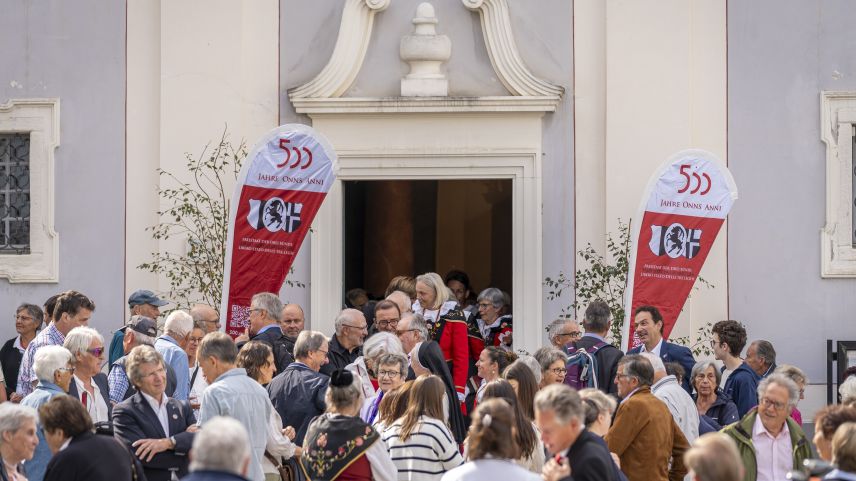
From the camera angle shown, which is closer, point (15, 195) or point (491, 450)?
point (491, 450)

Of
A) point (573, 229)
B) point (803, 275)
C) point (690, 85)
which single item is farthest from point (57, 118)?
point (803, 275)

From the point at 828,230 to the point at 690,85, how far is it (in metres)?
1.94

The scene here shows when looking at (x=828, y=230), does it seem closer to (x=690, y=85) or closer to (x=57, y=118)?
(x=690, y=85)

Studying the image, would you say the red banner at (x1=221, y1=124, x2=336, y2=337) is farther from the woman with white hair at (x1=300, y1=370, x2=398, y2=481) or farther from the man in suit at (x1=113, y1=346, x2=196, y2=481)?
the woman with white hair at (x1=300, y1=370, x2=398, y2=481)

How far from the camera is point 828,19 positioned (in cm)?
1512

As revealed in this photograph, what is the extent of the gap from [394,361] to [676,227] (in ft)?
13.9

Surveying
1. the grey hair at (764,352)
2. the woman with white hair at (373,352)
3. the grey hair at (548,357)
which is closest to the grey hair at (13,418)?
the woman with white hair at (373,352)

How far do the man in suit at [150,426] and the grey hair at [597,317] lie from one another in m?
3.76

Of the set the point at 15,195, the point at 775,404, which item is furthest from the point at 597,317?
the point at 15,195

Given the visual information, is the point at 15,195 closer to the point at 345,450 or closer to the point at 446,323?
the point at 446,323

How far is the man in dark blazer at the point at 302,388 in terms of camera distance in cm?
1023

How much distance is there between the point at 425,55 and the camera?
15.3 metres

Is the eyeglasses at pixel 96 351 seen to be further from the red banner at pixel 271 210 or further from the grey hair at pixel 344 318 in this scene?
the red banner at pixel 271 210

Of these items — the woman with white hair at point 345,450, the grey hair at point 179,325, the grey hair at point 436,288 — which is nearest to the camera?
the woman with white hair at point 345,450
